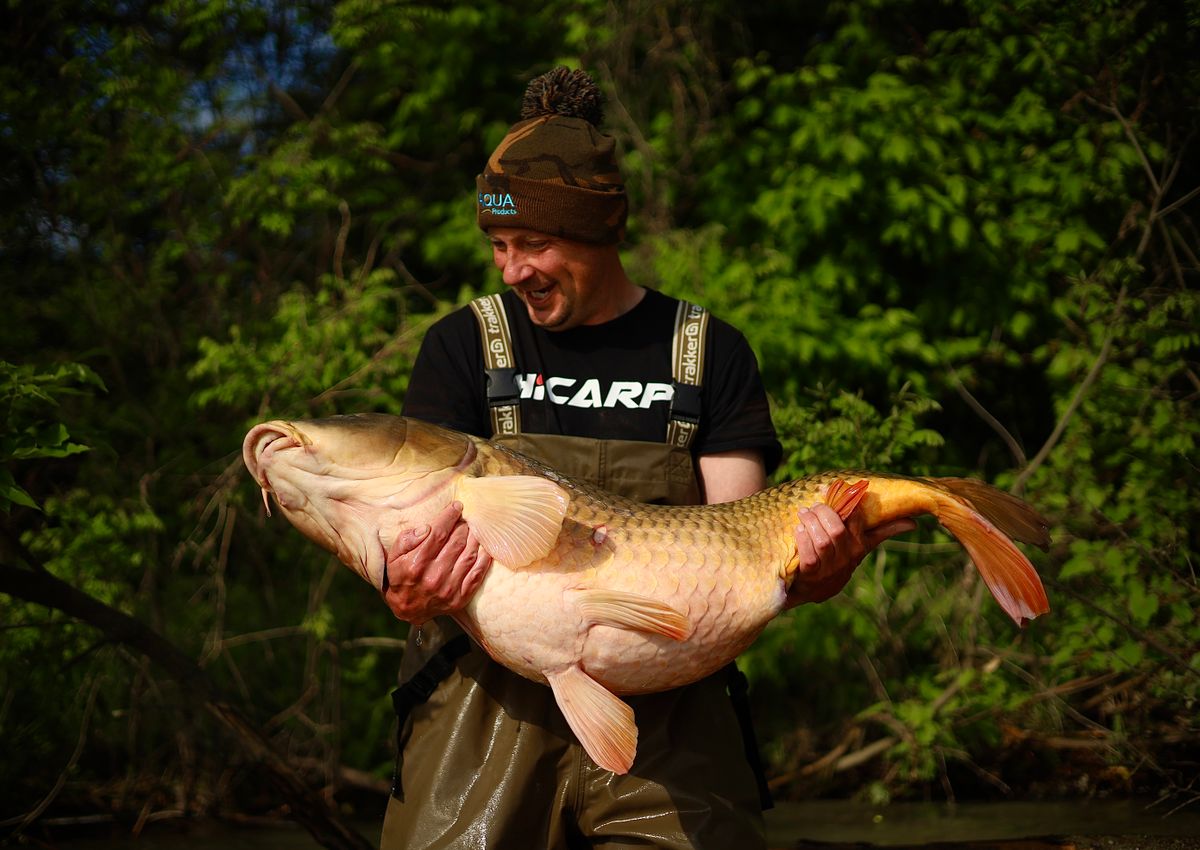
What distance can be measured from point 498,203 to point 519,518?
2.91 ft

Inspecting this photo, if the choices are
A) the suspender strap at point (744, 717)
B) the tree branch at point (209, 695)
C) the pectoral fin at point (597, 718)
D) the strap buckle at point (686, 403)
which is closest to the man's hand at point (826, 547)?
the suspender strap at point (744, 717)

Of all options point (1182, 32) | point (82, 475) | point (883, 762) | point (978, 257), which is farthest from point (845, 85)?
point (82, 475)

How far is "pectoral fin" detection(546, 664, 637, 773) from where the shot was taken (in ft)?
8.41

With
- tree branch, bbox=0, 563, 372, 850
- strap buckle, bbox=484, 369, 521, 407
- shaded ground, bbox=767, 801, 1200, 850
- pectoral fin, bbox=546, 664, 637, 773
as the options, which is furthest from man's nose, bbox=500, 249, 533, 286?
shaded ground, bbox=767, 801, 1200, 850

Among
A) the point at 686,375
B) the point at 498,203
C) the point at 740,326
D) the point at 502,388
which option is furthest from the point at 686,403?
the point at 740,326

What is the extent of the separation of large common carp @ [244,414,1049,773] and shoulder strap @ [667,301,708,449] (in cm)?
30

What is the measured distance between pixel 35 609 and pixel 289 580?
1607 millimetres

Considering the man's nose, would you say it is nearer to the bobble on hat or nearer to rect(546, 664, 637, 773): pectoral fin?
the bobble on hat

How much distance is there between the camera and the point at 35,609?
577cm

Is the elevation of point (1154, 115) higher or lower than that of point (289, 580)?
higher

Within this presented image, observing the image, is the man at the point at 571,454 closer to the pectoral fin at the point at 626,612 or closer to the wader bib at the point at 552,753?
the wader bib at the point at 552,753

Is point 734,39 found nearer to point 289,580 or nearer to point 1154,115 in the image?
point 1154,115

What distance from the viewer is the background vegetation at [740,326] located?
234 inches

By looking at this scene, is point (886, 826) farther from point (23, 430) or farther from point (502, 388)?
point (23, 430)
